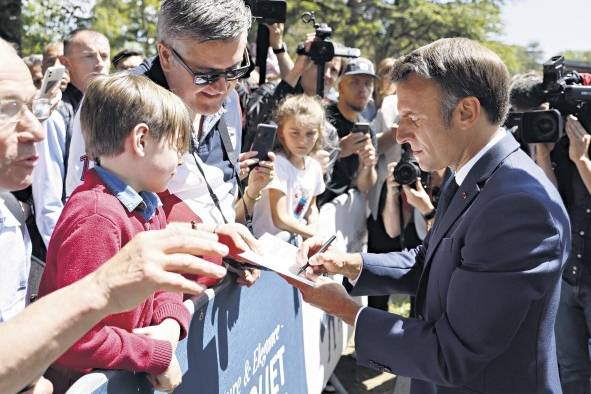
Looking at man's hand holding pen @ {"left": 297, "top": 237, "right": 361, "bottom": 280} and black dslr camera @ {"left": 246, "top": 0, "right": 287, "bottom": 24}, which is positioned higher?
black dslr camera @ {"left": 246, "top": 0, "right": 287, "bottom": 24}

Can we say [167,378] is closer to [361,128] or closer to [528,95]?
[528,95]

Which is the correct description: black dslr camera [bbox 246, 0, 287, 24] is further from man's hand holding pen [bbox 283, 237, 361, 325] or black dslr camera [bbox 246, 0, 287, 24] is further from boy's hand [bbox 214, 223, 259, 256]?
boy's hand [bbox 214, 223, 259, 256]

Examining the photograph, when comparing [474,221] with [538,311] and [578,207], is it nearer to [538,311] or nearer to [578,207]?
[538,311]

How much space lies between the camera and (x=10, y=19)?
10117mm

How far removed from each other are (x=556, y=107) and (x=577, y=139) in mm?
237

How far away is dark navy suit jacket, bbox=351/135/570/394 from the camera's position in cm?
196

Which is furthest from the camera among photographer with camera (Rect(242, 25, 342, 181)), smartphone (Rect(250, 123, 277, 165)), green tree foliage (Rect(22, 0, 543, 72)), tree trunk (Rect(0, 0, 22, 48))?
green tree foliage (Rect(22, 0, 543, 72))

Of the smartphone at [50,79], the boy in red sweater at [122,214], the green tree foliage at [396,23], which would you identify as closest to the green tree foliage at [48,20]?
the green tree foliage at [396,23]

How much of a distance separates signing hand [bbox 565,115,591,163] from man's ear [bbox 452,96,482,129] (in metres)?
2.00

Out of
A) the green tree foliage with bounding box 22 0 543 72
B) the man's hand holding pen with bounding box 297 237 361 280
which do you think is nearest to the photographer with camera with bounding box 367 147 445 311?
the man's hand holding pen with bounding box 297 237 361 280

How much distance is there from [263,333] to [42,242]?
1.39 metres

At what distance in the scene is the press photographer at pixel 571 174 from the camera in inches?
154

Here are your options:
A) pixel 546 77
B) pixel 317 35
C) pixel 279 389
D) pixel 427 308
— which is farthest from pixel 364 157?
pixel 427 308

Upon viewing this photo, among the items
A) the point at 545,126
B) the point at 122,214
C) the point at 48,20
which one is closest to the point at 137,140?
the point at 122,214
